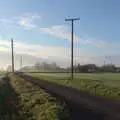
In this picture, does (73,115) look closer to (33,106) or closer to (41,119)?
(41,119)

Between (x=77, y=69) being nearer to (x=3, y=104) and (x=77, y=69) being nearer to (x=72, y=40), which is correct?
(x=72, y=40)

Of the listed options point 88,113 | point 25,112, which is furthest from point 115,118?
point 25,112

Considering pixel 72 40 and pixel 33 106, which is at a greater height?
pixel 72 40

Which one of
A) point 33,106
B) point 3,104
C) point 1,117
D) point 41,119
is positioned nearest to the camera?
point 41,119

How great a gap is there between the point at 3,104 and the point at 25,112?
4.65m

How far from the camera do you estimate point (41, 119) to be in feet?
43.5

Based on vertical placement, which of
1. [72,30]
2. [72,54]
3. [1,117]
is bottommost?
[1,117]

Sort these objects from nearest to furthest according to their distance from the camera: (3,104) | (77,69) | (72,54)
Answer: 1. (3,104)
2. (72,54)
3. (77,69)

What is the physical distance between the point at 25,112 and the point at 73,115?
2919 mm

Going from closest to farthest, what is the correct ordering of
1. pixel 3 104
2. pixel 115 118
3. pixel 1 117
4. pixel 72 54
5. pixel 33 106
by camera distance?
pixel 115 118, pixel 1 117, pixel 33 106, pixel 3 104, pixel 72 54

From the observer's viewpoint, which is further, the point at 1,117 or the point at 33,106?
the point at 33,106

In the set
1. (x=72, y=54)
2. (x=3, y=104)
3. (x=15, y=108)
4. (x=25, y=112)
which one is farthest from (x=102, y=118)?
(x=72, y=54)

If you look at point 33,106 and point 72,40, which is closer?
point 33,106

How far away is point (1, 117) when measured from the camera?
15688mm
